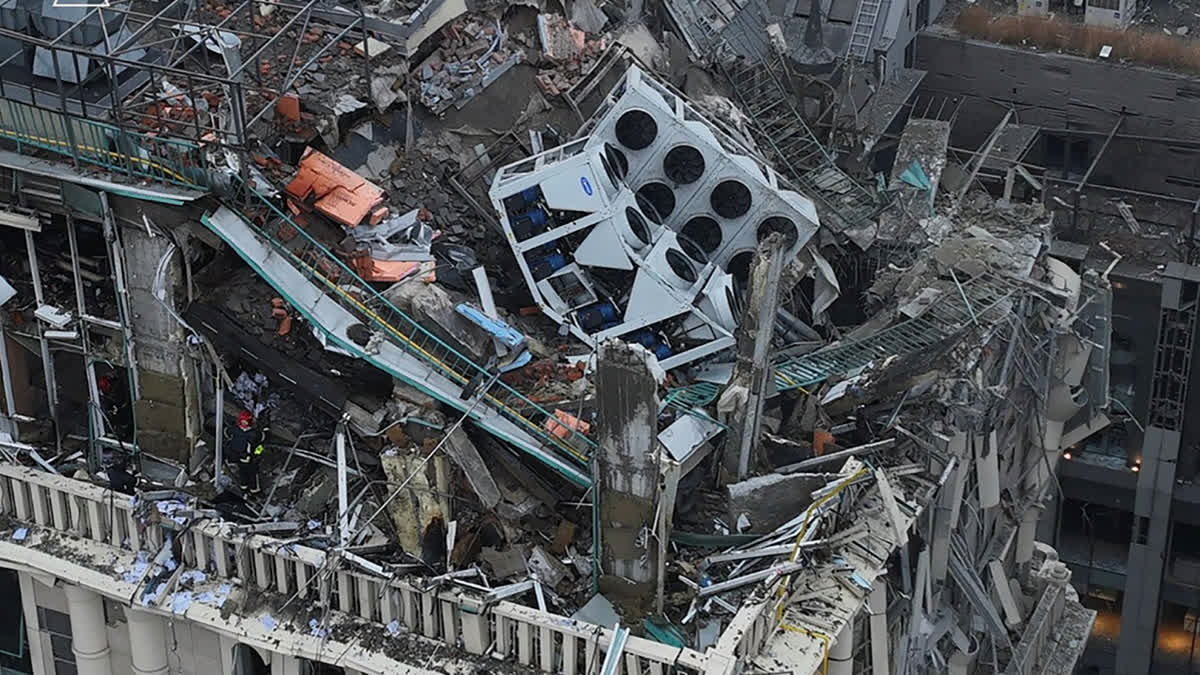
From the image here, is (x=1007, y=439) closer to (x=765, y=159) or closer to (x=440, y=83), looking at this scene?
(x=765, y=159)

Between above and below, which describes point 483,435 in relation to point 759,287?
below

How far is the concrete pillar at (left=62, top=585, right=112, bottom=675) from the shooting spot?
30.9 m

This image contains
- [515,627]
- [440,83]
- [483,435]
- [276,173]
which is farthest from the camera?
[440,83]

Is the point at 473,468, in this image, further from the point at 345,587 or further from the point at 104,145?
Result: the point at 104,145

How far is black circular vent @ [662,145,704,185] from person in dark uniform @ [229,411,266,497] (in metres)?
8.82

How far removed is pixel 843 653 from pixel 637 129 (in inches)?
413

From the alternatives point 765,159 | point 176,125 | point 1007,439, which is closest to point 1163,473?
point 1007,439

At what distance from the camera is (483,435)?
3027cm

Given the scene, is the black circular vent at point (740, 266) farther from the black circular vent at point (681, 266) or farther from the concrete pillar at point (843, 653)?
the concrete pillar at point (843, 653)

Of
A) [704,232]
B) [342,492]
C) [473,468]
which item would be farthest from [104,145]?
[704,232]

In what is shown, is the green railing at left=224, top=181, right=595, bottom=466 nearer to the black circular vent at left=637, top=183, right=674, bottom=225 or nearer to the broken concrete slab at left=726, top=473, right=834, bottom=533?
the broken concrete slab at left=726, top=473, right=834, bottom=533

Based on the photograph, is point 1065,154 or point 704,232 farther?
point 1065,154

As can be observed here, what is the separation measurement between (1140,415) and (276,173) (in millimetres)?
30105

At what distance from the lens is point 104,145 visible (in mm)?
A: 30469
